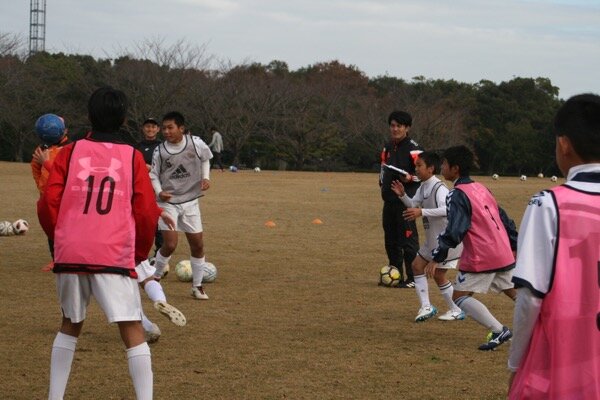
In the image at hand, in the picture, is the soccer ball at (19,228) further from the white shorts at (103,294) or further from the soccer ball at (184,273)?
the white shorts at (103,294)

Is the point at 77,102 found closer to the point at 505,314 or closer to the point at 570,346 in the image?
the point at 505,314

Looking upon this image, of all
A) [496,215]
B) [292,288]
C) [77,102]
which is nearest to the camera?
[496,215]

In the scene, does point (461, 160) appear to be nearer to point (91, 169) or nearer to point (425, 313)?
point (425, 313)

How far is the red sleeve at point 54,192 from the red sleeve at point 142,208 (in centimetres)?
38

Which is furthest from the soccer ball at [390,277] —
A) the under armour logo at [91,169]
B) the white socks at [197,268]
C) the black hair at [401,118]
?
the under armour logo at [91,169]

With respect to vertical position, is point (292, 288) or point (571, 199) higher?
point (571, 199)

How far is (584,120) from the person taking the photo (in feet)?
10.9

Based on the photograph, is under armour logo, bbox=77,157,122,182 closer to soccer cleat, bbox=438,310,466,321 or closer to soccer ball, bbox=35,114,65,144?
soccer ball, bbox=35,114,65,144

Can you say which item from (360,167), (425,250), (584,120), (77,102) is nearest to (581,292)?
(584,120)

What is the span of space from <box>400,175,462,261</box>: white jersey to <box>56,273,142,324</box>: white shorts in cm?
418

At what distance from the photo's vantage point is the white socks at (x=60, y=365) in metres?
5.39

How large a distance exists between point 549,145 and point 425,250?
51.2 metres

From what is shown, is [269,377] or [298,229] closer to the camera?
[269,377]

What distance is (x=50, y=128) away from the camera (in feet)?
27.2
